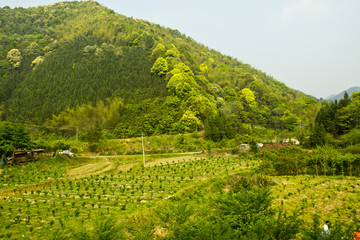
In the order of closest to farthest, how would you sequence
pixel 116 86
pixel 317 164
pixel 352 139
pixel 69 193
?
pixel 69 193
pixel 317 164
pixel 352 139
pixel 116 86

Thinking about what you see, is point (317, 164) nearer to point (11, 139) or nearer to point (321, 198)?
point (321, 198)

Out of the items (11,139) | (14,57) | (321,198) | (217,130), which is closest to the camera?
(321,198)

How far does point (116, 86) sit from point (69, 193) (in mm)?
46274

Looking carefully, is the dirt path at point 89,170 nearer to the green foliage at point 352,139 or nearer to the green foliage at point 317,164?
the green foliage at point 317,164

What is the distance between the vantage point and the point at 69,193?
52.9 feet

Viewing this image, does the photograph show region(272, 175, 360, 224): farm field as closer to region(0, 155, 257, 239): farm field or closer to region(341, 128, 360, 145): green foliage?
region(0, 155, 257, 239): farm field

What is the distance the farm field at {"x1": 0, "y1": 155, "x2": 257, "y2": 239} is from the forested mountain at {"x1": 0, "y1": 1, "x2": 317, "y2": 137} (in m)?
20.0

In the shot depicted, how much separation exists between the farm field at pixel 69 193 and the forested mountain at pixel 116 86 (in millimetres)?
20017

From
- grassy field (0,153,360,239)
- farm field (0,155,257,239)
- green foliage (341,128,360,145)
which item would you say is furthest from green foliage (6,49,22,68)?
green foliage (341,128,360,145)

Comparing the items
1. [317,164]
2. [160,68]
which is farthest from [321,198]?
[160,68]

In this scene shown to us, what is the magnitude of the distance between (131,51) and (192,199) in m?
68.7

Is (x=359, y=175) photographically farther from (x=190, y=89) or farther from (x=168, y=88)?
(x=168, y=88)

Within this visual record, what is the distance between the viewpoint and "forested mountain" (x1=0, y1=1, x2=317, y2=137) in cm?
4984

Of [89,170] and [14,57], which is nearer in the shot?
[89,170]
